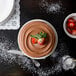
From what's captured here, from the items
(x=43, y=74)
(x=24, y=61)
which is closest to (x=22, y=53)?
(x=24, y=61)

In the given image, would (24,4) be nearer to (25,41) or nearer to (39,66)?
(25,41)

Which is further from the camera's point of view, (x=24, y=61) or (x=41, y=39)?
(x=24, y=61)

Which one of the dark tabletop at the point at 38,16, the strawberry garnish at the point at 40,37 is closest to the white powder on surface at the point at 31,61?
the dark tabletop at the point at 38,16

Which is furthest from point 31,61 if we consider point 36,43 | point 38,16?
point 38,16

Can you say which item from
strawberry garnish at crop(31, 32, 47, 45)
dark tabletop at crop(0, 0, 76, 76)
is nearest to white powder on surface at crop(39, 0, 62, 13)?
dark tabletop at crop(0, 0, 76, 76)

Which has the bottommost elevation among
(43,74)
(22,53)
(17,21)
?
(43,74)

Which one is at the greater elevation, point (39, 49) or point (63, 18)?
point (63, 18)
